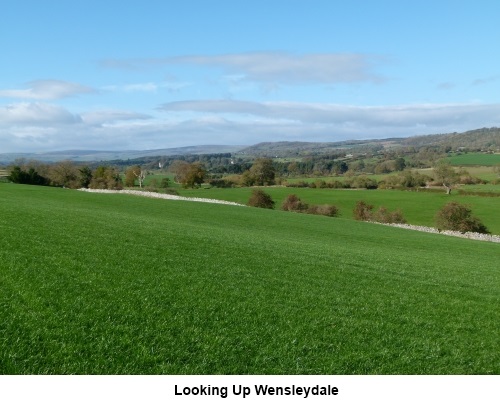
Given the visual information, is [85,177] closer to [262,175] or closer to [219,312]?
[262,175]

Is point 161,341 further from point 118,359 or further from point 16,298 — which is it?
point 16,298

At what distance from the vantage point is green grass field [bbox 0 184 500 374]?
718 centimetres

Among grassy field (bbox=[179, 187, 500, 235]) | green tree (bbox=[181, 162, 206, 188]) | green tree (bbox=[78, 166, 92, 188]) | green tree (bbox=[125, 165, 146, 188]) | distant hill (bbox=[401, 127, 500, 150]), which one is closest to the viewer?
grassy field (bbox=[179, 187, 500, 235])

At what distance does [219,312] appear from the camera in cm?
938

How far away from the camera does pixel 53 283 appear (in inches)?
386

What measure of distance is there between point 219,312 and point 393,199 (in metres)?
81.8

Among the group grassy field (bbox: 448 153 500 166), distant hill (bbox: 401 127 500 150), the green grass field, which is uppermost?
distant hill (bbox: 401 127 500 150)

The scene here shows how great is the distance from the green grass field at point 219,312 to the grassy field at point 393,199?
184 ft

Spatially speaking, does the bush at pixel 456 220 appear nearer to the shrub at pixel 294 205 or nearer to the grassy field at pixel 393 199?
the grassy field at pixel 393 199

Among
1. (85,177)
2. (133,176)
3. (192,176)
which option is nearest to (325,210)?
(192,176)

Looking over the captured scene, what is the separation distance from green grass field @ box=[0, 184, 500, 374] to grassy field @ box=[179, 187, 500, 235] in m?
56.1

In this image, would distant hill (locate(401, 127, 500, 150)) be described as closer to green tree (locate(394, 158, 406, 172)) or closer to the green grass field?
green tree (locate(394, 158, 406, 172))

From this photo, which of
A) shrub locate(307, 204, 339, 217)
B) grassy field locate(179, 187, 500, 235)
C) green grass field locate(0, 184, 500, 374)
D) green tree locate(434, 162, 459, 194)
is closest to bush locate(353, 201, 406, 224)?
shrub locate(307, 204, 339, 217)
